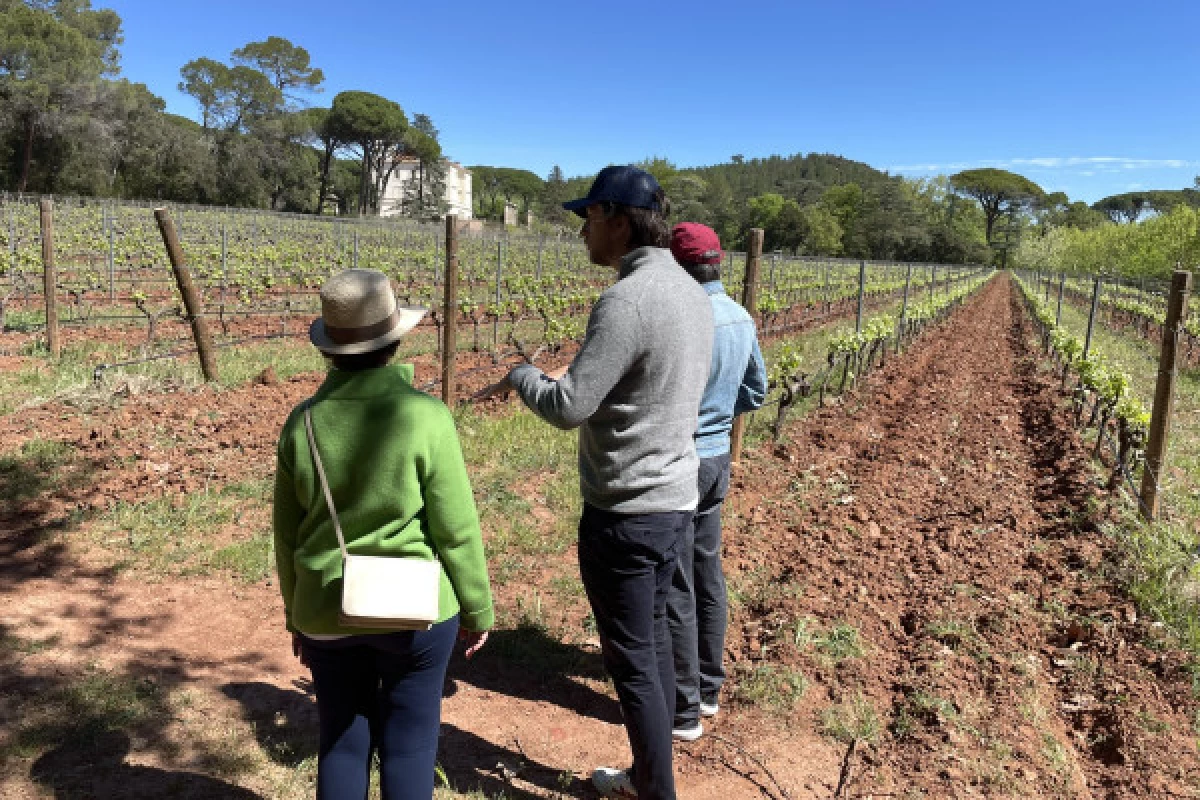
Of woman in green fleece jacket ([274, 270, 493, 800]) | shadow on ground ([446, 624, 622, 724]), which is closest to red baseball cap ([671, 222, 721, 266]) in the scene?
woman in green fleece jacket ([274, 270, 493, 800])

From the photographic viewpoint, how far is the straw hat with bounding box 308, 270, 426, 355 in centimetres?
155

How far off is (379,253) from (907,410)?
58.4 feet

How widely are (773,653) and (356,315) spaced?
254cm

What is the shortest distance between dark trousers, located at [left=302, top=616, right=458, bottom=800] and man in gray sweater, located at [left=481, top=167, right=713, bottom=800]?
0.47 metres

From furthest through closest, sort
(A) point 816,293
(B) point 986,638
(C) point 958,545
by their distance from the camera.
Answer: (A) point 816,293 < (C) point 958,545 < (B) point 986,638

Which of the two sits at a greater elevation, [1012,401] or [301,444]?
[301,444]

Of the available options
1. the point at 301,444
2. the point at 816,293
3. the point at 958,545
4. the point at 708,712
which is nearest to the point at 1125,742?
the point at 708,712

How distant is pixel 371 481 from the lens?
1.56 meters

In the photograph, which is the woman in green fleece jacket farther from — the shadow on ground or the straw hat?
the shadow on ground

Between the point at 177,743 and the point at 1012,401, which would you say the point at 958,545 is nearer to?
the point at 177,743

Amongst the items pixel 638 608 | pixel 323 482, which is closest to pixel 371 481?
pixel 323 482

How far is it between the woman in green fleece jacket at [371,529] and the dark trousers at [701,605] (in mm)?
830

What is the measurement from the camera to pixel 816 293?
866 inches

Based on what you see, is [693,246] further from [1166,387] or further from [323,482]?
[1166,387]
